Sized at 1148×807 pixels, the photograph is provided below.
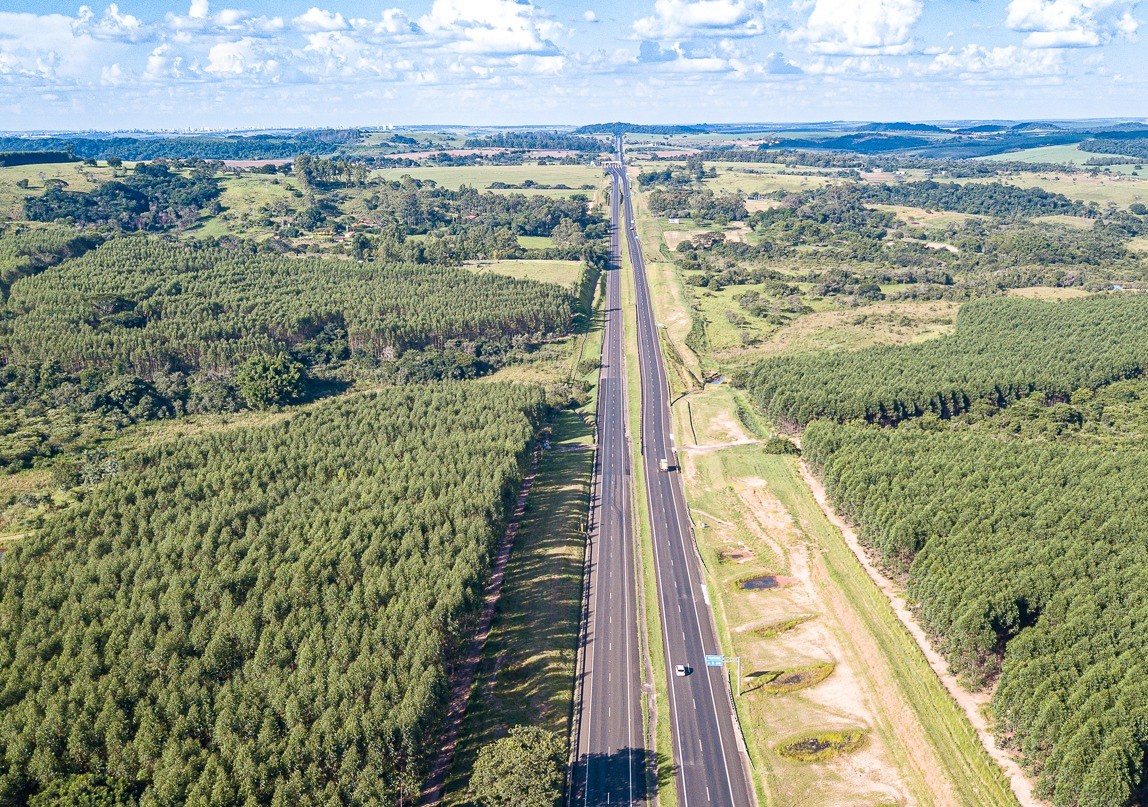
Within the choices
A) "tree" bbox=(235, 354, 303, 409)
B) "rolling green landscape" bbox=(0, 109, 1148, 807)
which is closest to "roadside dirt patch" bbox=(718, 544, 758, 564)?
"rolling green landscape" bbox=(0, 109, 1148, 807)

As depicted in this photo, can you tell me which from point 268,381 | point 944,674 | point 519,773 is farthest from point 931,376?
point 268,381

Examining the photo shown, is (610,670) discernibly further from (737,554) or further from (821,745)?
(737,554)

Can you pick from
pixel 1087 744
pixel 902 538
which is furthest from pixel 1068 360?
pixel 1087 744

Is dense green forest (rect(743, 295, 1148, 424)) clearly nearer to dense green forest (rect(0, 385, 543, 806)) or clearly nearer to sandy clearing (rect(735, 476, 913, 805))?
sandy clearing (rect(735, 476, 913, 805))

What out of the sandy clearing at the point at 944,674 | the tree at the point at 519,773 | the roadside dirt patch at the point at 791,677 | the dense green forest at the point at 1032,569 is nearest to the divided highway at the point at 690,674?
the roadside dirt patch at the point at 791,677

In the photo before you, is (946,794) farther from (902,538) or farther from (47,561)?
(47,561)

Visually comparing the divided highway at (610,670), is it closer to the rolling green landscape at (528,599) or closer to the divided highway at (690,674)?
the rolling green landscape at (528,599)
